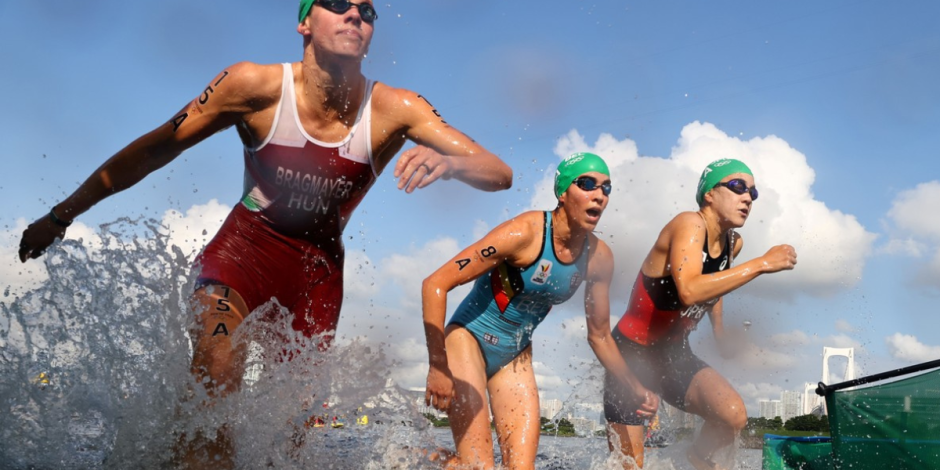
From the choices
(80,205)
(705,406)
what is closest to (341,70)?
(80,205)

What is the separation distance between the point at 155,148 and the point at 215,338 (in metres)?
0.98

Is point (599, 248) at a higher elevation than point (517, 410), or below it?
higher

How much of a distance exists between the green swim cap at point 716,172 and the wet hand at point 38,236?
3968 mm

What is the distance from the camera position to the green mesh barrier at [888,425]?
16.3ft

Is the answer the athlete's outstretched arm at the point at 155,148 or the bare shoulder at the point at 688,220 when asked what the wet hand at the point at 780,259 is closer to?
the bare shoulder at the point at 688,220

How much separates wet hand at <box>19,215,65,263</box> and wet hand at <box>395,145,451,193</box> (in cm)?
192

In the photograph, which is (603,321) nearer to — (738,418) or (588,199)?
(588,199)

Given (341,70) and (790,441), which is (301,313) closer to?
(341,70)

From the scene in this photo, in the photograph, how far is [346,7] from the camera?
3.95 meters

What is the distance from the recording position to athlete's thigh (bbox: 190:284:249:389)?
3627 millimetres

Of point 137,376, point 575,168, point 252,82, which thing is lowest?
point 137,376

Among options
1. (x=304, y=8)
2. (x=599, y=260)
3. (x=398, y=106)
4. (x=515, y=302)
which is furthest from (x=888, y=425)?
(x=304, y=8)

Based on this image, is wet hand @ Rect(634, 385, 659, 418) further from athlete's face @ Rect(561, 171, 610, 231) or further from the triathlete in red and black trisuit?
athlete's face @ Rect(561, 171, 610, 231)

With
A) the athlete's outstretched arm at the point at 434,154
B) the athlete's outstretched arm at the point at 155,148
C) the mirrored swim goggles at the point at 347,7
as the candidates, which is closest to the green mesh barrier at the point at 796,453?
the athlete's outstretched arm at the point at 434,154
